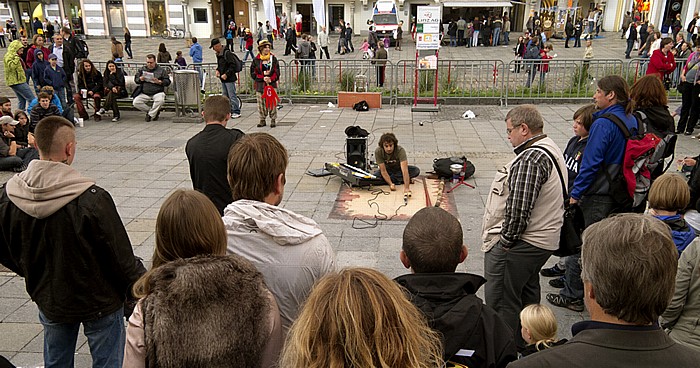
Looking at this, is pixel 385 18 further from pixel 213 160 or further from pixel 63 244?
pixel 63 244

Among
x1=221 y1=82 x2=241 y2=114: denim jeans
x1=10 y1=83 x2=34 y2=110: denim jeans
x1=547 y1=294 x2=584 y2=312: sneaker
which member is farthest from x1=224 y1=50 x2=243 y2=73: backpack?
x1=547 y1=294 x2=584 y2=312: sneaker

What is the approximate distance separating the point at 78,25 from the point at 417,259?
4205 cm

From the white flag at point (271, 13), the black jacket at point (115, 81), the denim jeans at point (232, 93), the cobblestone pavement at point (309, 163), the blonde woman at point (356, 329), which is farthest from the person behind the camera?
the white flag at point (271, 13)

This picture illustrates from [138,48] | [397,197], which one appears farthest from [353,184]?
[138,48]

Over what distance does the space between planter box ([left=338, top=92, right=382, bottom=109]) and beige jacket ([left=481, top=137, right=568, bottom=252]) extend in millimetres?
10360

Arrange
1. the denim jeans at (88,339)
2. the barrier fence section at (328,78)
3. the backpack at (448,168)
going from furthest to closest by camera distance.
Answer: the barrier fence section at (328,78)
the backpack at (448,168)
the denim jeans at (88,339)

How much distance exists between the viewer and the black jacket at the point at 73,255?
2768 millimetres

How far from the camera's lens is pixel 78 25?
3766cm

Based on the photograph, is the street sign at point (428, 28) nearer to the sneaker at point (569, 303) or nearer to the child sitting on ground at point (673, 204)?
the sneaker at point (569, 303)

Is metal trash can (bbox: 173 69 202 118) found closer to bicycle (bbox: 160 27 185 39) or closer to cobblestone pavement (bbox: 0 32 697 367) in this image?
cobblestone pavement (bbox: 0 32 697 367)

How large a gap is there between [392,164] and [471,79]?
301 inches

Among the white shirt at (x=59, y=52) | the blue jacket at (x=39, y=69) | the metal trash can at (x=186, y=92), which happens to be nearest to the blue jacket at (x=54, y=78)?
the blue jacket at (x=39, y=69)

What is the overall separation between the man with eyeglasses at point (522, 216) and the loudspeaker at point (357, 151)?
437 centimetres

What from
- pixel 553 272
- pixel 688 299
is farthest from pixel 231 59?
pixel 688 299
